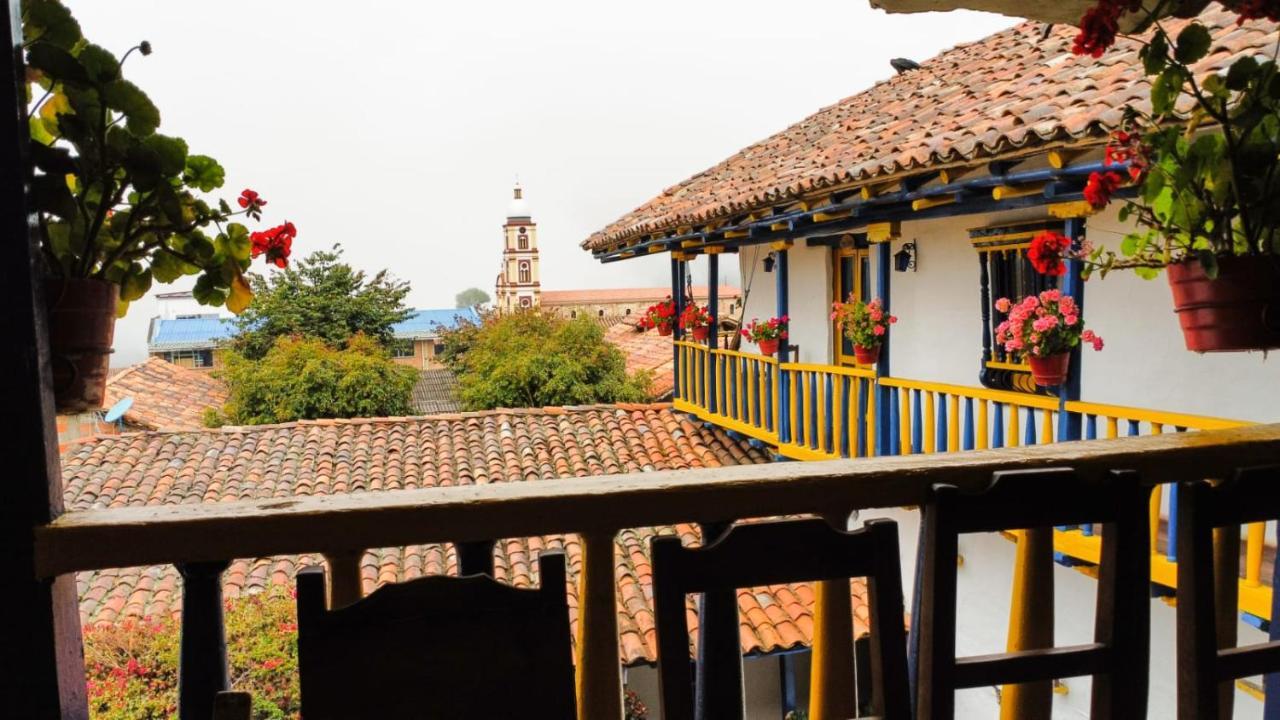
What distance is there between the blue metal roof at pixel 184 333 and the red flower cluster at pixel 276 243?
108 ft

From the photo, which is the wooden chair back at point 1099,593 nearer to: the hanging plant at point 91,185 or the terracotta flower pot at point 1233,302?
the terracotta flower pot at point 1233,302

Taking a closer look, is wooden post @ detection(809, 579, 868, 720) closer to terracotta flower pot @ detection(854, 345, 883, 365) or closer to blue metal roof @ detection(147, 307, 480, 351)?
terracotta flower pot @ detection(854, 345, 883, 365)

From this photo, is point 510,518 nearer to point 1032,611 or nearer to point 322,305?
point 1032,611

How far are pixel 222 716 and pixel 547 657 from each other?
347 millimetres

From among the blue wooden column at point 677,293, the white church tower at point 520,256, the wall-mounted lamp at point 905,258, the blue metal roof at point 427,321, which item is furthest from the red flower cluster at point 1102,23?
the white church tower at point 520,256

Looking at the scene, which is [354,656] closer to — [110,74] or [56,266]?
[56,266]

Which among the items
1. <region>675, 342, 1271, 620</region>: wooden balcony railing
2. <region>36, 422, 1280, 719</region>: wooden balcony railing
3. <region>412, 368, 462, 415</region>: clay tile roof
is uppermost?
<region>36, 422, 1280, 719</region>: wooden balcony railing

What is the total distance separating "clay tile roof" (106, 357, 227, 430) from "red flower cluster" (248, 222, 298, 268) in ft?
47.0

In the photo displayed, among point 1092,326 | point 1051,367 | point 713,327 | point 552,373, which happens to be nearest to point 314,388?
point 552,373

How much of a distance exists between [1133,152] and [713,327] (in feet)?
26.3

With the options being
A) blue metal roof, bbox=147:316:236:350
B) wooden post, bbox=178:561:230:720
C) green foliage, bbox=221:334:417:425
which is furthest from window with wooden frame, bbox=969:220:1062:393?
blue metal roof, bbox=147:316:236:350

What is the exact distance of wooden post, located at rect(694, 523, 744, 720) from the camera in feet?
3.84

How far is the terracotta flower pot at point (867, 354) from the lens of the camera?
685 cm

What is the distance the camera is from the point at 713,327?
9.95 meters
